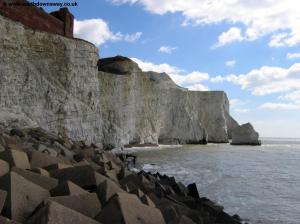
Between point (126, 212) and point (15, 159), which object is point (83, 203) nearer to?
point (126, 212)

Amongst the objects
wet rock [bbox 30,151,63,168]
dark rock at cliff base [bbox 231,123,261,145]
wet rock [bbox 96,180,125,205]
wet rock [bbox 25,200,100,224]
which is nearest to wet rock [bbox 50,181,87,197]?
wet rock [bbox 96,180,125,205]

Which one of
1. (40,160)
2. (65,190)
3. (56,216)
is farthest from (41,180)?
(40,160)

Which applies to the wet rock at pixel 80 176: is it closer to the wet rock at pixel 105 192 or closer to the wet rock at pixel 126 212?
the wet rock at pixel 105 192

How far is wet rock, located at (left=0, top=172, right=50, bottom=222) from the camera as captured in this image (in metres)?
4.26

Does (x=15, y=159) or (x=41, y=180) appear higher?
(x=15, y=159)

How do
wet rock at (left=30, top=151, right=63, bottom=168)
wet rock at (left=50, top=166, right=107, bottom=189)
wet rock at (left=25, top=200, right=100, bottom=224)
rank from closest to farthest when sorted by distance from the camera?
wet rock at (left=25, top=200, right=100, bottom=224) → wet rock at (left=50, top=166, right=107, bottom=189) → wet rock at (left=30, top=151, right=63, bottom=168)

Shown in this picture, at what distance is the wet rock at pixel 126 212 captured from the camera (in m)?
4.32

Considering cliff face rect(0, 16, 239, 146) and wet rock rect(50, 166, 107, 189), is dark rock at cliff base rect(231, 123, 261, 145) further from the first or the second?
wet rock rect(50, 166, 107, 189)

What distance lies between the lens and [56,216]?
3.81 metres

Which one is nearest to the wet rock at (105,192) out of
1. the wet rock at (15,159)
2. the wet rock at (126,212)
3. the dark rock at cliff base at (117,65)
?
the wet rock at (126,212)

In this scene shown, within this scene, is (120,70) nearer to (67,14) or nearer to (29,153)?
(67,14)

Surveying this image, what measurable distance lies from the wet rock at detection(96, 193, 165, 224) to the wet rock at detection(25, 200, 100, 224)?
1.18ft

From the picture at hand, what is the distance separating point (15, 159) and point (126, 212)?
2470 mm

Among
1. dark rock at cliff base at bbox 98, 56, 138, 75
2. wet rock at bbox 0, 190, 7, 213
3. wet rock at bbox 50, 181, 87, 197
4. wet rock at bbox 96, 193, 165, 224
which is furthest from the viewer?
dark rock at cliff base at bbox 98, 56, 138, 75
